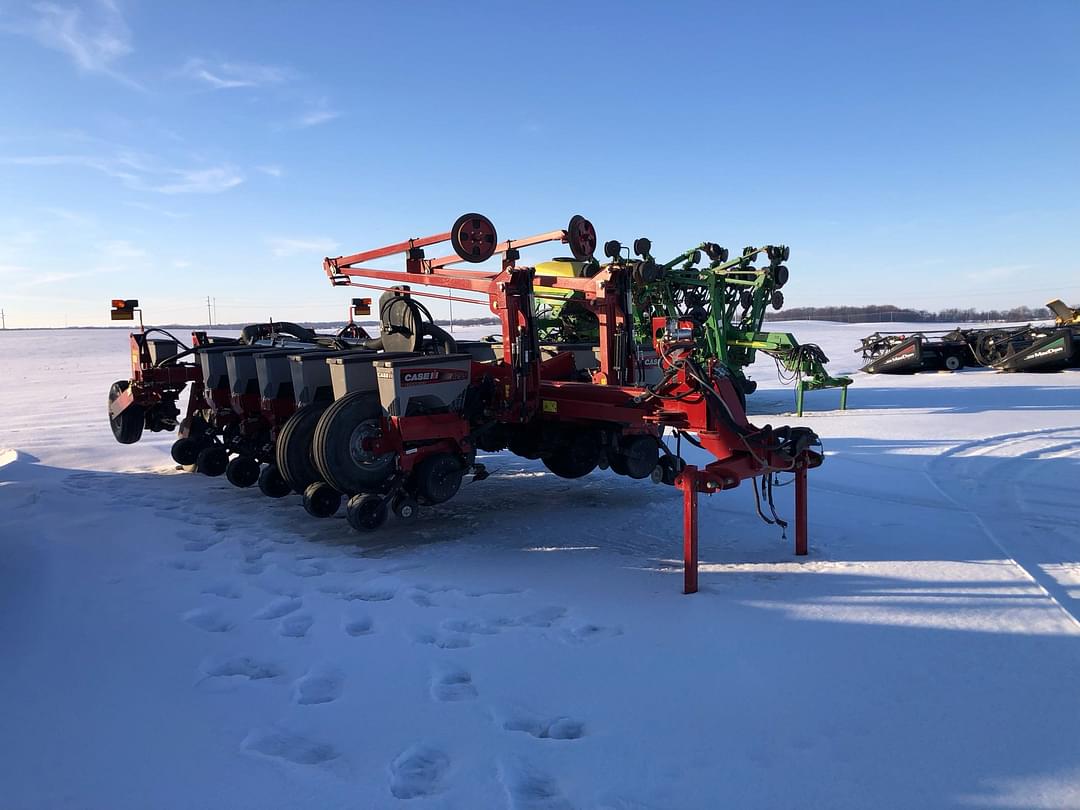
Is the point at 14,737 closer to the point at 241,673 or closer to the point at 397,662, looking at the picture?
the point at 241,673

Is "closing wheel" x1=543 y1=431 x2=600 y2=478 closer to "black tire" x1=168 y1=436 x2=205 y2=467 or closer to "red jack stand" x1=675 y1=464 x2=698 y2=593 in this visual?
"red jack stand" x1=675 y1=464 x2=698 y2=593

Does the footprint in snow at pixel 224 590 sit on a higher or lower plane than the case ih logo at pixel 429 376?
lower

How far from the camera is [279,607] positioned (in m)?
4.36

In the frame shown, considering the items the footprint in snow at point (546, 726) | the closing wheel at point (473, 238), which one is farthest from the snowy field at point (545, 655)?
the closing wheel at point (473, 238)

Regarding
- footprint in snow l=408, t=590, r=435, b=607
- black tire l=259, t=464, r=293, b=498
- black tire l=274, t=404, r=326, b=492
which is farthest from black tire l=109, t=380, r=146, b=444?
footprint in snow l=408, t=590, r=435, b=607

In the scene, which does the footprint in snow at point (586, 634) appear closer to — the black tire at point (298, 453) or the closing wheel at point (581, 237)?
the black tire at point (298, 453)

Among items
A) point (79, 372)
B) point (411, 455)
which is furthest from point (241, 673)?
point (79, 372)

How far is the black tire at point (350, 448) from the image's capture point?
5594mm

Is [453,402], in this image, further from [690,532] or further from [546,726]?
[546,726]

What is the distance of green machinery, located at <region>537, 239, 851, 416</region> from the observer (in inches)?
529

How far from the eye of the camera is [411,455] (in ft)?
19.0

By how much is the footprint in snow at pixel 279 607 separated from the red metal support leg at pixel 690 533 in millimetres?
2358

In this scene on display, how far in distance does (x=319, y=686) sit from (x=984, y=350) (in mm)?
23176

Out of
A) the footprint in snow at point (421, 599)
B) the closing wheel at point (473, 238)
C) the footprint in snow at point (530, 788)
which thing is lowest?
the footprint in snow at point (530, 788)
